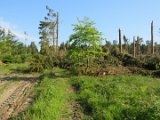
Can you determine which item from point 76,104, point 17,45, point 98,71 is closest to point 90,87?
point 76,104

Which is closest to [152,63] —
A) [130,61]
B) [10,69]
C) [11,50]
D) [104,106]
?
[130,61]

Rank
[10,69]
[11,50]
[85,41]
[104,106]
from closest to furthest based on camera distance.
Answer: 1. [104,106]
2. [85,41]
3. [10,69]
4. [11,50]

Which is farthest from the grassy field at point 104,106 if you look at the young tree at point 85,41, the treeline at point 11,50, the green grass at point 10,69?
the treeline at point 11,50

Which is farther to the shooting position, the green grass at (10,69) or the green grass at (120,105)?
the green grass at (10,69)

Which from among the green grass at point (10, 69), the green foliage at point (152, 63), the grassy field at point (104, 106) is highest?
the green foliage at point (152, 63)

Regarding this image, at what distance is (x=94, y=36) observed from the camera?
23.7m

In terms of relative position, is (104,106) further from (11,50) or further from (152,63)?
(11,50)

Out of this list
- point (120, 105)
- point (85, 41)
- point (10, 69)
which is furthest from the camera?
point (10, 69)

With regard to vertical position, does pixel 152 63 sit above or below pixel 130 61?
below

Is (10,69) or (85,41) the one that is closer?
(85,41)

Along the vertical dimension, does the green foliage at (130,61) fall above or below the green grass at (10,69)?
above

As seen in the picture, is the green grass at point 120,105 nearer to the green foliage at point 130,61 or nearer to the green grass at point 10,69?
the green foliage at point 130,61

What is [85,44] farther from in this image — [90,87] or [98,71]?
[90,87]

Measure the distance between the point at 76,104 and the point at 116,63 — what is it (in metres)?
17.6
